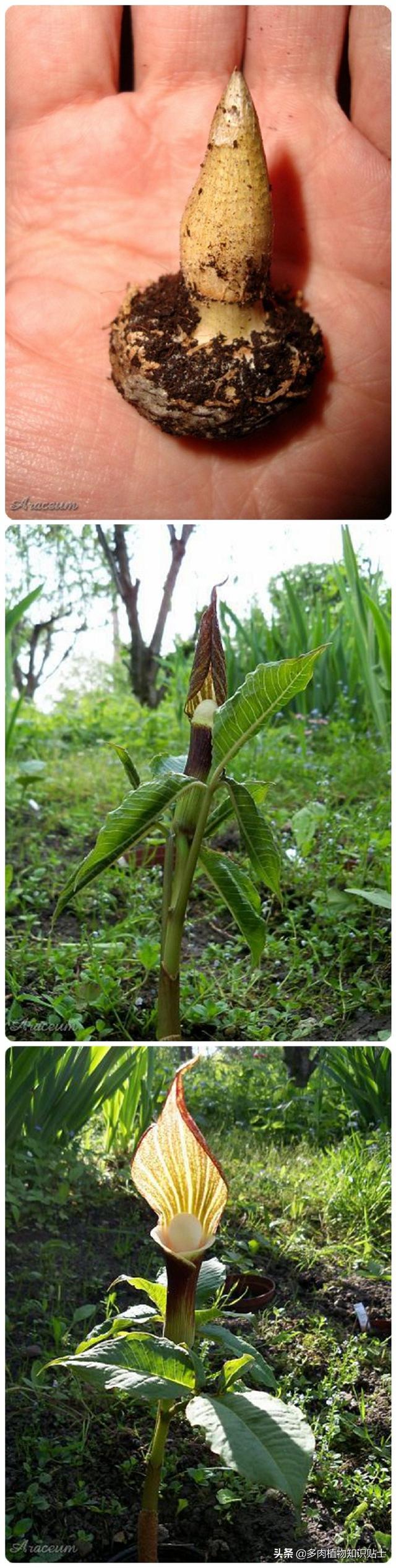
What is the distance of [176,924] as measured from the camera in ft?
3.42

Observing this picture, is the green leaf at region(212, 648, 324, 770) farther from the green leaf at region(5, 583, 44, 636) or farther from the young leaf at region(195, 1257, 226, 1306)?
the green leaf at region(5, 583, 44, 636)

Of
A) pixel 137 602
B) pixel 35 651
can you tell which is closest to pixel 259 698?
pixel 137 602

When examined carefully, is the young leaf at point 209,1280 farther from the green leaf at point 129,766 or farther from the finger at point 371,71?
the finger at point 371,71

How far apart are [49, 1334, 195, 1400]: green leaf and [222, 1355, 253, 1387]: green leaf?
4cm

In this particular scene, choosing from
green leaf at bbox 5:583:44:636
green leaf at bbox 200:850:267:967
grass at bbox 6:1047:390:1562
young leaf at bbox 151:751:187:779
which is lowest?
grass at bbox 6:1047:390:1562

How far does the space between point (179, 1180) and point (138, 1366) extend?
0.14 meters

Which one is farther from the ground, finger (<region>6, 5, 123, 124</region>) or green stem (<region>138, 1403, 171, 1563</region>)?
finger (<region>6, 5, 123, 124</region>)

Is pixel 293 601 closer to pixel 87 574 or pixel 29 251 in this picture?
pixel 87 574

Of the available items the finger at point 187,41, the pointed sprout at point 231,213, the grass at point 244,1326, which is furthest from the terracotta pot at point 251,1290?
the finger at point 187,41

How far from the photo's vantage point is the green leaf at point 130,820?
0.92 meters

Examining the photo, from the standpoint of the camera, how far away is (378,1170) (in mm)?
1306

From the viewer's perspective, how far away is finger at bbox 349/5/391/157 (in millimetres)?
1441

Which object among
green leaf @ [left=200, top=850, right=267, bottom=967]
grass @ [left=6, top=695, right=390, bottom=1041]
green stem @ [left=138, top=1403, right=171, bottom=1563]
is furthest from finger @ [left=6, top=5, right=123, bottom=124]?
green stem @ [left=138, top=1403, right=171, bottom=1563]

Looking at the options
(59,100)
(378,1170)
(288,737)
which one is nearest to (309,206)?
(59,100)
